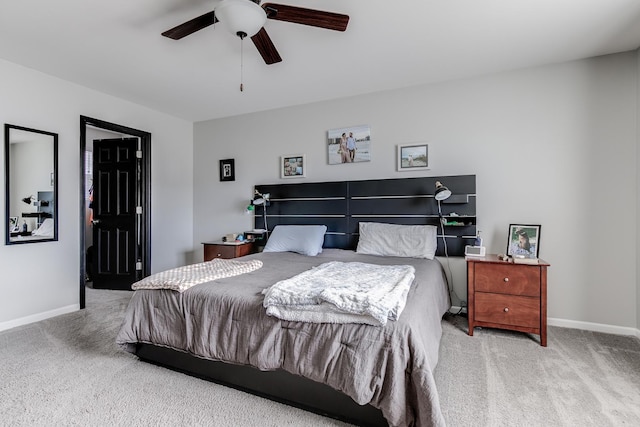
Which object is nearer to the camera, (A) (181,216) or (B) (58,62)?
(B) (58,62)

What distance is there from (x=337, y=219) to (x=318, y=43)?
1.90m

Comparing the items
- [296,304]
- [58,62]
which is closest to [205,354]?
[296,304]

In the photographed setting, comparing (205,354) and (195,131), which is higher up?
(195,131)

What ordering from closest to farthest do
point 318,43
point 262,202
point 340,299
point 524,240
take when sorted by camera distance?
point 340,299 < point 318,43 < point 524,240 < point 262,202

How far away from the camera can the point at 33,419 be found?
63.7 inches

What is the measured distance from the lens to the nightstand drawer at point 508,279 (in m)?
2.54

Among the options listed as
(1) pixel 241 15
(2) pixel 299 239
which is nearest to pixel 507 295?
(2) pixel 299 239

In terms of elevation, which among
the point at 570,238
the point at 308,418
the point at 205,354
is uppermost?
the point at 570,238

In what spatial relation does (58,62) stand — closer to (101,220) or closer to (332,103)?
(101,220)

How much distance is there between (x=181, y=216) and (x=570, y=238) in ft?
15.5

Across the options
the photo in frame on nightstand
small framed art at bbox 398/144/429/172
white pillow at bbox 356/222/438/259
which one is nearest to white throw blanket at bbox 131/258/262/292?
white pillow at bbox 356/222/438/259

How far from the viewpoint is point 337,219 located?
3.76m

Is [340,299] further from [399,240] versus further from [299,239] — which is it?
[299,239]

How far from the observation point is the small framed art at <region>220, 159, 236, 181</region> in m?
4.48
